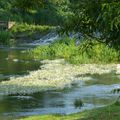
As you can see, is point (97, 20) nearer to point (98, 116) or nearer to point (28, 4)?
point (28, 4)

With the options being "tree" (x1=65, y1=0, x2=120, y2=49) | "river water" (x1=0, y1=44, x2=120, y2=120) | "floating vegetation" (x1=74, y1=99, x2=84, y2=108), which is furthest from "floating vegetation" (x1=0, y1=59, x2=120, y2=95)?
"tree" (x1=65, y1=0, x2=120, y2=49)

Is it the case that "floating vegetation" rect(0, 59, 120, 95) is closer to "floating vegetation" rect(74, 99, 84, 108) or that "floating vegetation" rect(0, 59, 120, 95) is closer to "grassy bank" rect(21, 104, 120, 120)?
"floating vegetation" rect(74, 99, 84, 108)

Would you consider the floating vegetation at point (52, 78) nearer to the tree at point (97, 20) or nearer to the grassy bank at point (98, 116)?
the grassy bank at point (98, 116)

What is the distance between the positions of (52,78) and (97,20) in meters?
18.0

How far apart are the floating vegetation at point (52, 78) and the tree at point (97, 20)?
12391 millimetres

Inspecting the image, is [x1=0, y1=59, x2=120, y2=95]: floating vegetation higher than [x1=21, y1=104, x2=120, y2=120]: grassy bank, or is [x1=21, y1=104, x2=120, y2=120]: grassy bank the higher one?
[x1=21, y1=104, x2=120, y2=120]: grassy bank

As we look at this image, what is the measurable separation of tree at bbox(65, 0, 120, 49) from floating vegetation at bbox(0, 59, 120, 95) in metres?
12.4

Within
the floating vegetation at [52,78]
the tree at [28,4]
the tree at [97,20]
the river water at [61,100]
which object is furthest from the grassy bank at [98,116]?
the floating vegetation at [52,78]

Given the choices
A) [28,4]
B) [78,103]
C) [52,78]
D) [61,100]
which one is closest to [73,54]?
[52,78]

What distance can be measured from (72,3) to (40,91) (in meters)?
12.9

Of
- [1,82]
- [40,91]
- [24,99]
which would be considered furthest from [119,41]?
[1,82]

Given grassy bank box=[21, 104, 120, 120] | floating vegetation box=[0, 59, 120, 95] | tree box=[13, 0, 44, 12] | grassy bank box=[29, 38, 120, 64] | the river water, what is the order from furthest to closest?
grassy bank box=[29, 38, 120, 64] < floating vegetation box=[0, 59, 120, 95] < the river water < grassy bank box=[21, 104, 120, 120] < tree box=[13, 0, 44, 12]

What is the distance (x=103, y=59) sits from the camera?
35.2 metres

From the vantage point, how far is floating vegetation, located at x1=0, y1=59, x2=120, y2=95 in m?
21.6
